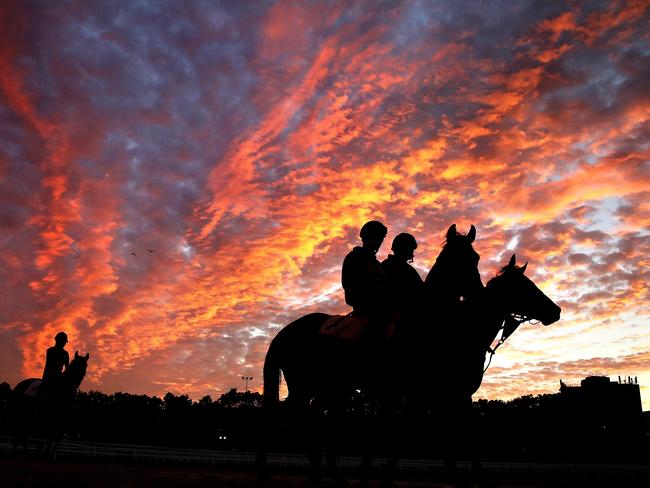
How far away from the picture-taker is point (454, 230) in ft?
24.6

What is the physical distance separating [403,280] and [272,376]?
274 centimetres

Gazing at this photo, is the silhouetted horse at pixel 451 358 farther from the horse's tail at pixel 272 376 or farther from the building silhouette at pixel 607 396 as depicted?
the building silhouette at pixel 607 396

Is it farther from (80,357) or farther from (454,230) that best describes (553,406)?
(454,230)

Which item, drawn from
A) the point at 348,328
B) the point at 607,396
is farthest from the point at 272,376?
the point at 607,396

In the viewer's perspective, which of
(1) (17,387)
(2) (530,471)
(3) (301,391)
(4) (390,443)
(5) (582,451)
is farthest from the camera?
(5) (582,451)

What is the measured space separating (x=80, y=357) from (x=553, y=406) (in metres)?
48.2

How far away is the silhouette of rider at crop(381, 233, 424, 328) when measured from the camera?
722cm

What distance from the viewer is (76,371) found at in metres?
16.4

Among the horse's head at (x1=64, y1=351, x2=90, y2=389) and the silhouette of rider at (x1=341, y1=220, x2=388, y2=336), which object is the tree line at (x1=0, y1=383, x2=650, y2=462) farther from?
the silhouette of rider at (x1=341, y1=220, x2=388, y2=336)

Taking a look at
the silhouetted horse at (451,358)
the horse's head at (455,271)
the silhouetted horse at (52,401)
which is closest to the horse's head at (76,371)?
the silhouetted horse at (52,401)

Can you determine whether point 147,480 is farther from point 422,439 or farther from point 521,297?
point 422,439

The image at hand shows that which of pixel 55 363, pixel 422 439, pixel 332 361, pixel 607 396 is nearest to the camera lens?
pixel 332 361

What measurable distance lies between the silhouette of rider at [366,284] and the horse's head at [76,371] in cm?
1250

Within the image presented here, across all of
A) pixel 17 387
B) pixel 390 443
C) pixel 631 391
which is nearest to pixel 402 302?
pixel 390 443
